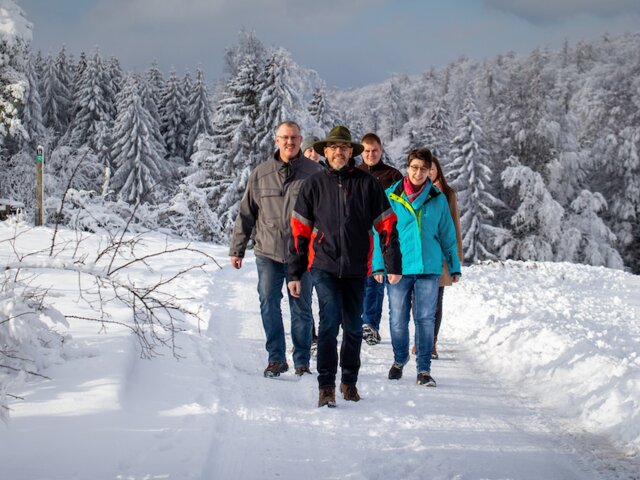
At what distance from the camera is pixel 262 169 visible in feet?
17.5

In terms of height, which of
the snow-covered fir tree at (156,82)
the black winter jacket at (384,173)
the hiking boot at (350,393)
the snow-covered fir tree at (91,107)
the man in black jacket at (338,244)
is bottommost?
the hiking boot at (350,393)

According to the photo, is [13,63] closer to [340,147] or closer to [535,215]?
[340,147]

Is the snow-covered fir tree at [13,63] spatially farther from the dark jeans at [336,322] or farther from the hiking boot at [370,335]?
the dark jeans at [336,322]

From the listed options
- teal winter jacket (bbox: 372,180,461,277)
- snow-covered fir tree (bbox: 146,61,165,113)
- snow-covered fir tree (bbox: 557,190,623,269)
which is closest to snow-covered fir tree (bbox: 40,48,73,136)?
snow-covered fir tree (bbox: 146,61,165,113)

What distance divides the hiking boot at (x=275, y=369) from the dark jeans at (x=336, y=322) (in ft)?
2.66

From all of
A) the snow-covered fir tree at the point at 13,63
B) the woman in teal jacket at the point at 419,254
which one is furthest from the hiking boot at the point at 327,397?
the snow-covered fir tree at the point at 13,63

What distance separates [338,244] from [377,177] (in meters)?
2.33

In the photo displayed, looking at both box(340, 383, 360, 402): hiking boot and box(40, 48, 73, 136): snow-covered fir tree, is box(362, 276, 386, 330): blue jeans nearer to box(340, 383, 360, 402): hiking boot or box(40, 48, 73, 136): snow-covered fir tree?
box(340, 383, 360, 402): hiking boot

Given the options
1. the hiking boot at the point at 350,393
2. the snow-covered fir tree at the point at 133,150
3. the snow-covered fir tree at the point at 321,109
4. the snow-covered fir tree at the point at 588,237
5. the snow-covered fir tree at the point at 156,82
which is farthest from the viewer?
the snow-covered fir tree at the point at 156,82

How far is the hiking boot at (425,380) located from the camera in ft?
16.6

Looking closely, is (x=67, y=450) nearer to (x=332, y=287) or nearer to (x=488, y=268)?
(x=332, y=287)

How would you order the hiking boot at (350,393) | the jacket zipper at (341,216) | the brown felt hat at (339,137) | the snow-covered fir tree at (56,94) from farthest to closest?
the snow-covered fir tree at (56,94), the hiking boot at (350,393), the brown felt hat at (339,137), the jacket zipper at (341,216)

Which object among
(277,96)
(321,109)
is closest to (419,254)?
(277,96)

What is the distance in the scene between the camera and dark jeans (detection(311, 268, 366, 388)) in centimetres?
437
